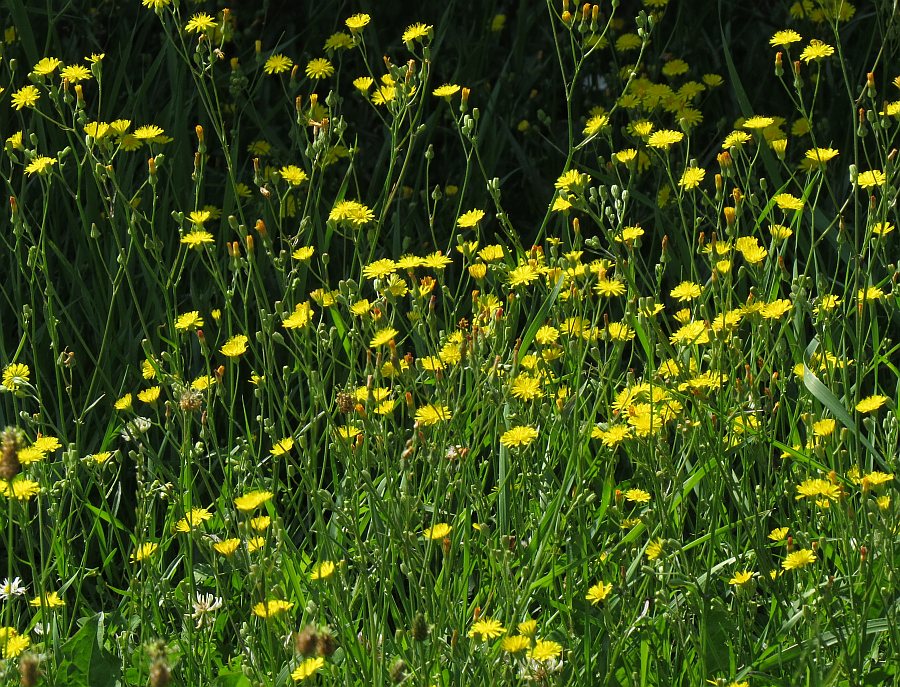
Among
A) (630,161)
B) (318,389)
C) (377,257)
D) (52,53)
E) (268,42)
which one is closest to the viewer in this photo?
(318,389)

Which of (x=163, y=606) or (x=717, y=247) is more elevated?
(x=717, y=247)

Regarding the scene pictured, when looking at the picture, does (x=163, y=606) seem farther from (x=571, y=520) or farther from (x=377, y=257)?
(x=377, y=257)

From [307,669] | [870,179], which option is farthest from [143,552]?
[870,179]

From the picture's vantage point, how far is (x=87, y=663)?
82.3 inches

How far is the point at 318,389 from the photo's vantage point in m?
1.87

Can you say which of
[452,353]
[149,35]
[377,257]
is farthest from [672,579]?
[149,35]

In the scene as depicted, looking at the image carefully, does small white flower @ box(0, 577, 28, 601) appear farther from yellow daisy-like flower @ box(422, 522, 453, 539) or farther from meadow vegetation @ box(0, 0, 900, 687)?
yellow daisy-like flower @ box(422, 522, 453, 539)

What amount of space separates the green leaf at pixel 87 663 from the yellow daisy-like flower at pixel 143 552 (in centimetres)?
16

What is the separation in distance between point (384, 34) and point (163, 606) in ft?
7.59

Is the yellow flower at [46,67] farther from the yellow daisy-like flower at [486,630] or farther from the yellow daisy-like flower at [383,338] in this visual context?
the yellow daisy-like flower at [486,630]

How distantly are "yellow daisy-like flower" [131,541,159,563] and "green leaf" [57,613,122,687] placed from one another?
0.16 m

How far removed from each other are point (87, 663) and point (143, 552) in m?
0.28

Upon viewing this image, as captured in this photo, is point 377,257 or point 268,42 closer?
point 377,257

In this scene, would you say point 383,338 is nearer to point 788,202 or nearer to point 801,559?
point 801,559
